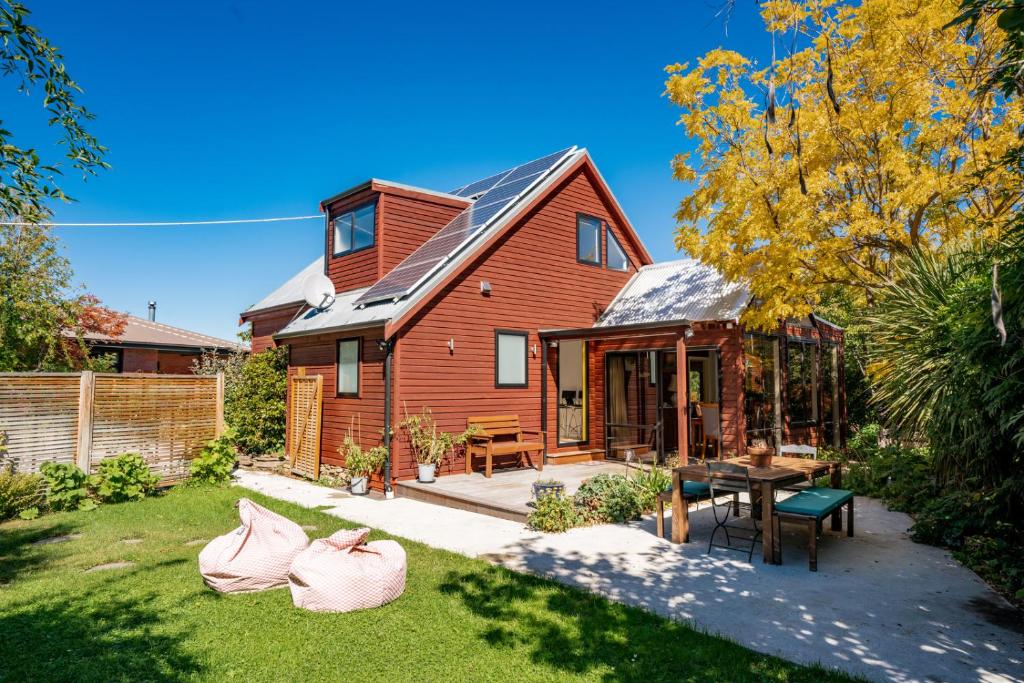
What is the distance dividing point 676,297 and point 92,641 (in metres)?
12.8

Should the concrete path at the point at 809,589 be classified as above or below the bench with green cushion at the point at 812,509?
below

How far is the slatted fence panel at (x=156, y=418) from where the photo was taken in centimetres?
1056

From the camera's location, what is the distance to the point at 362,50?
52.7 feet

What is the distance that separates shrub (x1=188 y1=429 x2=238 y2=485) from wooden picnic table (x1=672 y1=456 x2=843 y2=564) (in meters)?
9.04

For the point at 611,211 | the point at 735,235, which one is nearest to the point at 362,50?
the point at 611,211

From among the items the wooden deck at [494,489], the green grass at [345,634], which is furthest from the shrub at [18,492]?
the wooden deck at [494,489]

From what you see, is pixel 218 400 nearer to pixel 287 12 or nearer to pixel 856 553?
pixel 287 12

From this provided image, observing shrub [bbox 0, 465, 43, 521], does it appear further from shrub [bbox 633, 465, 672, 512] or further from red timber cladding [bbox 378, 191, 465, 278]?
shrub [bbox 633, 465, 672, 512]

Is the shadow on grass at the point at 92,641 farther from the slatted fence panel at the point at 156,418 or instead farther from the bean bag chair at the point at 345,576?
the slatted fence panel at the point at 156,418

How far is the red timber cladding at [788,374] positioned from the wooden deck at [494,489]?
4317 mm

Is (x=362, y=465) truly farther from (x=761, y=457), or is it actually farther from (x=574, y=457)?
(x=761, y=457)

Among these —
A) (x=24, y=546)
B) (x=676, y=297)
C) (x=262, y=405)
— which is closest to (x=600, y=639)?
(x=24, y=546)

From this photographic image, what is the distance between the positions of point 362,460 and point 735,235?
333 inches

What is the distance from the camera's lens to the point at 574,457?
14.2m
